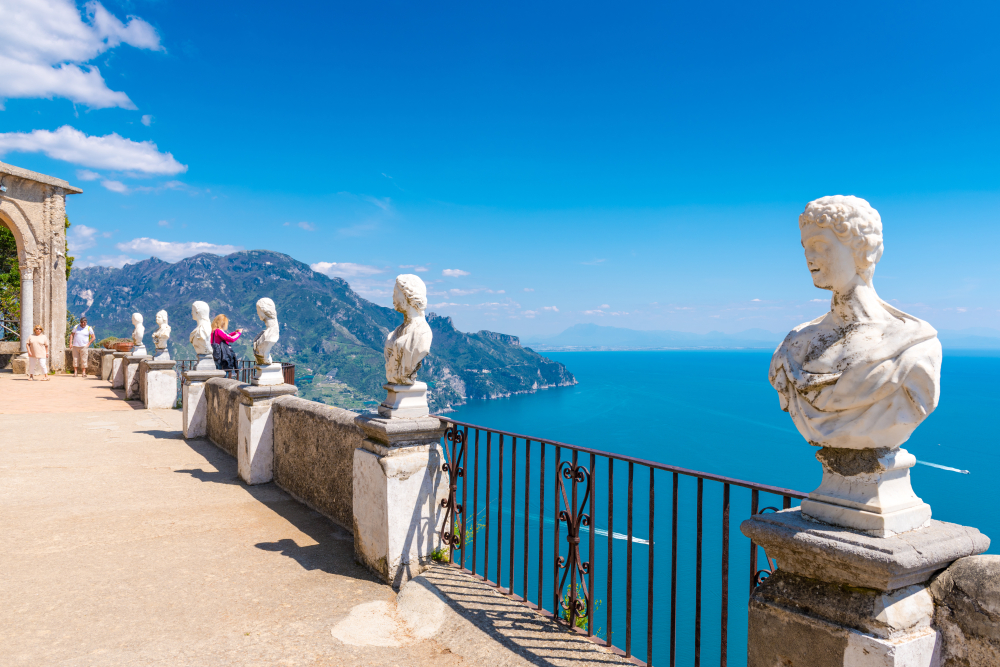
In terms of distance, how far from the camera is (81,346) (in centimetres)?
1920

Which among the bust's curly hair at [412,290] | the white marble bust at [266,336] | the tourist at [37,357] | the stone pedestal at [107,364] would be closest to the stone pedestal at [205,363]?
the white marble bust at [266,336]

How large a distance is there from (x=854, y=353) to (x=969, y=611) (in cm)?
85

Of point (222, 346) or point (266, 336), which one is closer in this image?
point (266, 336)

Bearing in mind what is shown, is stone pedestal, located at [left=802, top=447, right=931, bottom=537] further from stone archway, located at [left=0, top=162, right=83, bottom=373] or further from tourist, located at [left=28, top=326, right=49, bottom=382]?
stone archway, located at [left=0, top=162, right=83, bottom=373]

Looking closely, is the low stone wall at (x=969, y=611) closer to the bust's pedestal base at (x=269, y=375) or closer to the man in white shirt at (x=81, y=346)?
the bust's pedestal base at (x=269, y=375)

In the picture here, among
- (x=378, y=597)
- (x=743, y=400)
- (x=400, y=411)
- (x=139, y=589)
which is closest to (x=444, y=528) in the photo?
(x=378, y=597)

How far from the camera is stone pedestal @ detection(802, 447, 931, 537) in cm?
174

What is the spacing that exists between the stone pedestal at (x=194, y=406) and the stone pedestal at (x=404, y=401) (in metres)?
5.96

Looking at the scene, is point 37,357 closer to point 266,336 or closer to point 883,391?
point 266,336

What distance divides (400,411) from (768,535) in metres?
2.69

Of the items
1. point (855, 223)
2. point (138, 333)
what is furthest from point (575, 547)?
point (138, 333)

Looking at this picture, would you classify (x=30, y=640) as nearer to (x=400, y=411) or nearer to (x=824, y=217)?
(x=400, y=411)

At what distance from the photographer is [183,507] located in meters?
5.43

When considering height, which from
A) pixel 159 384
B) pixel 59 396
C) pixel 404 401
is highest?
pixel 404 401
